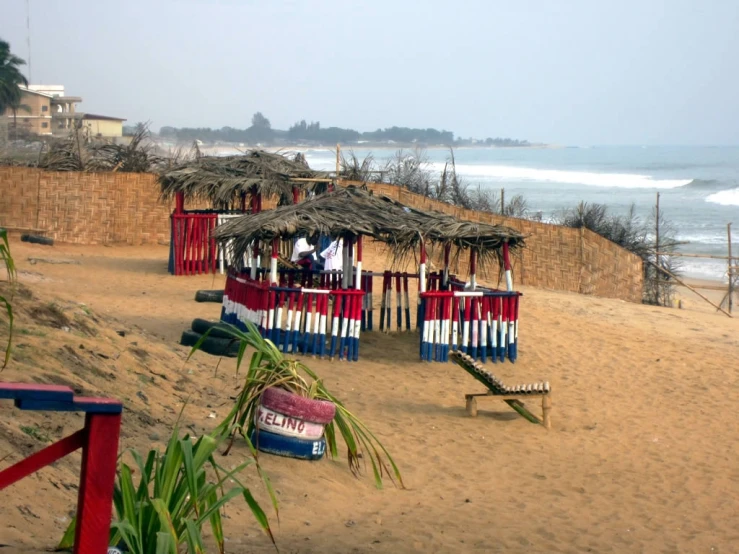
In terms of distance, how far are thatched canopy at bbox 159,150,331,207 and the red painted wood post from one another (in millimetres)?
13687

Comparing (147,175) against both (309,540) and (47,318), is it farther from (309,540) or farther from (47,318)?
(309,540)

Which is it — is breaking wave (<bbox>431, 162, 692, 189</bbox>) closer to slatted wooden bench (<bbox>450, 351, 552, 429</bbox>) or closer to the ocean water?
the ocean water

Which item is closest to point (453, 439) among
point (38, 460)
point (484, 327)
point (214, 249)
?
point (484, 327)

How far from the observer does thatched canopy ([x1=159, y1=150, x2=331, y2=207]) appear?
16.6 metres

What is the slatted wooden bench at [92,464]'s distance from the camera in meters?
2.74

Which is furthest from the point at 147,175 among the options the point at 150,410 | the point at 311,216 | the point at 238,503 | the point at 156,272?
the point at 238,503

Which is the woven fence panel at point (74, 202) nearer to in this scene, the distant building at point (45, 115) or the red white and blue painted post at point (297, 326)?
the red white and blue painted post at point (297, 326)

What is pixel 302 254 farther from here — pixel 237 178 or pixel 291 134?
pixel 291 134

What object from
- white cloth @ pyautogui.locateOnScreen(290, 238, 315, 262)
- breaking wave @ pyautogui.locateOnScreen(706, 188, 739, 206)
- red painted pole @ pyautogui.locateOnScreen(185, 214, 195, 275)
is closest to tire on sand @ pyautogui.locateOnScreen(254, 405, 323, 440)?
white cloth @ pyautogui.locateOnScreen(290, 238, 315, 262)

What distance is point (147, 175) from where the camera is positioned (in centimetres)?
2097

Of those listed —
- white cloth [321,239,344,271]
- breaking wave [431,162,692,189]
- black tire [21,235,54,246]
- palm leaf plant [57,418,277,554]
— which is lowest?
palm leaf plant [57,418,277,554]

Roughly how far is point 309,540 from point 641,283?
15.3m

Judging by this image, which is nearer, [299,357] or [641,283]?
[299,357]

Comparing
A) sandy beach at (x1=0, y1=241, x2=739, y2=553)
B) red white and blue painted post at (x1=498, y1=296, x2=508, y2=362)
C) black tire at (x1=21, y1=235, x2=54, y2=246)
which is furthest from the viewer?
black tire at (x1=21, y1=235, x2=54, y2=246)
